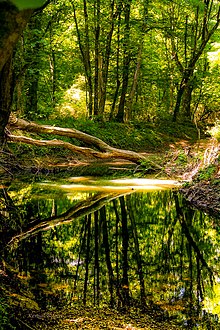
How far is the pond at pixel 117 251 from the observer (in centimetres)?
350

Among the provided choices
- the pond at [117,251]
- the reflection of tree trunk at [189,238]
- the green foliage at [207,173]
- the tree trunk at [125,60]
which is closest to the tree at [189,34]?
the tree trunk at [125,60]

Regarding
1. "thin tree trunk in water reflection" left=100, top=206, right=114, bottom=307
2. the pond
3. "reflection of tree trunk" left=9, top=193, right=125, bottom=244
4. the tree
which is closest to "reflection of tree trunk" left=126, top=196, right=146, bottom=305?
the pond

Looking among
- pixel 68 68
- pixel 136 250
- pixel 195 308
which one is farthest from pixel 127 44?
pixel 195 308

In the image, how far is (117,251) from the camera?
491 centimetres

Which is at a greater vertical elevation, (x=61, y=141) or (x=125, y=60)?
(x=125, y=60)

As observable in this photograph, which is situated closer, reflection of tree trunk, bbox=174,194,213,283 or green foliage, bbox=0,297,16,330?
green foliage, bbox=0,297,16,330

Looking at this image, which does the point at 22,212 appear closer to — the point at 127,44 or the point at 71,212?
the point at 71,212

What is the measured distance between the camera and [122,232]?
5812mm

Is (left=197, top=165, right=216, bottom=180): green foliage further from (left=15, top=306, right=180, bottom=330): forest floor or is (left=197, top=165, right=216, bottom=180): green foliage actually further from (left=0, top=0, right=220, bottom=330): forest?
(left=15, top=306, right=180, bottom=330): forest floor

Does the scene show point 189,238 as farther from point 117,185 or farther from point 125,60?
point 125,60

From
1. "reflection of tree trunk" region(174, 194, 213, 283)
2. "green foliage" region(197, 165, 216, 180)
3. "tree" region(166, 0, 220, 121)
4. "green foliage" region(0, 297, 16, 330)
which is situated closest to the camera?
"green foliage" region(0, 297, 16, 330)

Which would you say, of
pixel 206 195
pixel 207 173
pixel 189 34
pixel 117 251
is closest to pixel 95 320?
pixel 117 251

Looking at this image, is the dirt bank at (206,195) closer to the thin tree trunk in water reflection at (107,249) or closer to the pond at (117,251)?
the pond at (117,251)

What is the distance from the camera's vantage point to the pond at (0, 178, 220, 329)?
3502 millimetres
